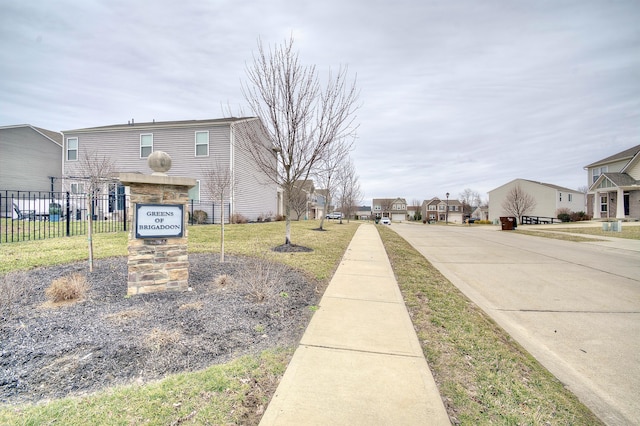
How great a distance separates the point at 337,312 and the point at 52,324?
3552mm

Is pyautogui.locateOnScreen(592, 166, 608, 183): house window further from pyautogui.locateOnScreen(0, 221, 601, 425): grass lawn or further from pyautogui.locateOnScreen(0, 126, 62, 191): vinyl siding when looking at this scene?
pyautogui.locateOnScreen(0, 126, 62, 191): vinyl siding

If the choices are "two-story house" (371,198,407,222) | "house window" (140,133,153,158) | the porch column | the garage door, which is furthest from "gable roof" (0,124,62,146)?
the garage door

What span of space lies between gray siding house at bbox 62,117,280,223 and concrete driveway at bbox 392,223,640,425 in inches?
555

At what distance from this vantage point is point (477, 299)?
5832mm

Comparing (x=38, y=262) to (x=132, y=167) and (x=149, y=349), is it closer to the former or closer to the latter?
(x=149, y=349)

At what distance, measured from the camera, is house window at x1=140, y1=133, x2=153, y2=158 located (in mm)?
20438

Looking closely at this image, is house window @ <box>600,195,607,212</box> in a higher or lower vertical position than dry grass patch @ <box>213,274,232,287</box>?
higher

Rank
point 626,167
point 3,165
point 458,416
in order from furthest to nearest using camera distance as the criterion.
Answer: point 626,167 < point 3,165 < point 458,416

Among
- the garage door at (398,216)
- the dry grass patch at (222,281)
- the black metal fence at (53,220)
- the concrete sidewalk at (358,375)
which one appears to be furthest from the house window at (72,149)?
the garage door at (398,216)

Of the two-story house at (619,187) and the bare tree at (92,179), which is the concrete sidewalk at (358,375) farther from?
the two-story house at (619,187)

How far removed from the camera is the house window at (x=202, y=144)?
65.0 feet

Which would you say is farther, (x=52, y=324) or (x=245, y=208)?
(x=245, y=208)

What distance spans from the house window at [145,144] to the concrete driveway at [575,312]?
19.5 metres

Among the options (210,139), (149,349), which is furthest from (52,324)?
(210,139)
